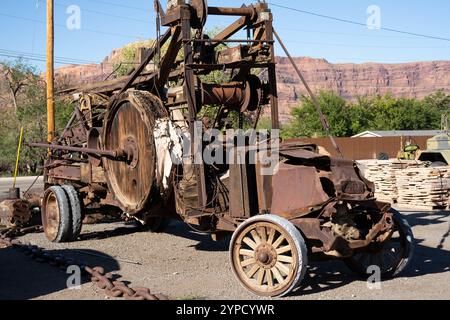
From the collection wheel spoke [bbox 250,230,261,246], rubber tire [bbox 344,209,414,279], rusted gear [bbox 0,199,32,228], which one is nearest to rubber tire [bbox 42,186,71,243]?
rusted gear [bbox 0,199,32,228]

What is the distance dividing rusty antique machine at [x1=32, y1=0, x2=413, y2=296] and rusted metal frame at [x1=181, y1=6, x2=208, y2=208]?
16 mm

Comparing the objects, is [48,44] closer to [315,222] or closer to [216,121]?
[216,121]

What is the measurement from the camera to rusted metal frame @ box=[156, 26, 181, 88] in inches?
355

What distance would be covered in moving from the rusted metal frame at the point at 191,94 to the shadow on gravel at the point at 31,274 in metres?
1.83

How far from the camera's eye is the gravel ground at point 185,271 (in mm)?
7117

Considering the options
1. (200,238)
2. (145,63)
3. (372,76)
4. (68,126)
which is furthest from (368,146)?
(372,76)

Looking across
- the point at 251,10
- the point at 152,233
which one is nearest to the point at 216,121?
the point at 251,10

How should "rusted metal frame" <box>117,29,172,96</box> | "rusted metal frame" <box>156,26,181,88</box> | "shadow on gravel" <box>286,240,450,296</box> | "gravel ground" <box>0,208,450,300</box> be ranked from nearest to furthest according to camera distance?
1. "gravel ground" <box>0,208,450,300</box>
2. "shadow on gravel" <box>286,240,450,296</box>
3. "rusted metal frame" <box>156,26,181,88</box>
4. "rusted metal frame" <box>117,29,172,96</box>

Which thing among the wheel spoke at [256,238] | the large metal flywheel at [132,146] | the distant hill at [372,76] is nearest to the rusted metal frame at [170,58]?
the large metal flywheel at [132,146]

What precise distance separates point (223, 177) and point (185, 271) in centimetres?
153

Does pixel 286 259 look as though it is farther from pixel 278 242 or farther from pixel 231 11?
pixel 231 11

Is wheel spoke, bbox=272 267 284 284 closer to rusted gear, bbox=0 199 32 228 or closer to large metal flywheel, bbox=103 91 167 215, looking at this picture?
large metal flywheel, bbox=103 91 167 215

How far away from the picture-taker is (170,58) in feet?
30.9

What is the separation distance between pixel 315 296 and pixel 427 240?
481 cm
